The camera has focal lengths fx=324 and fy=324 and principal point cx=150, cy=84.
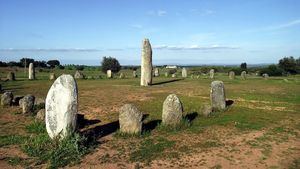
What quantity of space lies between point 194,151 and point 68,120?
18.1ft

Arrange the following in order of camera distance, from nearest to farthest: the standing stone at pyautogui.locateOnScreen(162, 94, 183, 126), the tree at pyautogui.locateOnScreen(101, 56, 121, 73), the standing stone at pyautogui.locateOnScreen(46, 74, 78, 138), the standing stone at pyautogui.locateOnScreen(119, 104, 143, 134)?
the standing stone at pyautogui.locateOnScreen(46, 74, 78, 138), the standing stone at pyautogui.locateOnScreen(119, 104, 143, 134), the standing stone at pyautogui.locateOnScreen(162, 94, 183, 126), the tree at pyautogui.locateOnScreen(101, 56, 121, 73)

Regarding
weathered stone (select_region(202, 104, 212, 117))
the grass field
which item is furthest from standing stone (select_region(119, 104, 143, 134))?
weathered stone (select_region(202, 104, 212, 117))

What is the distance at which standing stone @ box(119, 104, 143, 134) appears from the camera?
15.3 m

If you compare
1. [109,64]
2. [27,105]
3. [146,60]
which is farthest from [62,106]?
[109,64]

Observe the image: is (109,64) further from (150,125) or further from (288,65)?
(150,125)

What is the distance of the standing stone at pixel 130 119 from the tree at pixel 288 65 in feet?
223

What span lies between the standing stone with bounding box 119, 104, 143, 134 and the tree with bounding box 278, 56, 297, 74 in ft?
223

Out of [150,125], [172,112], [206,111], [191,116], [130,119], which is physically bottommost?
[150,125]

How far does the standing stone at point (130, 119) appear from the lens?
15336mm

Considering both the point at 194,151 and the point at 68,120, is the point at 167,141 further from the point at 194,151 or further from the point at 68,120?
the point at 68,120

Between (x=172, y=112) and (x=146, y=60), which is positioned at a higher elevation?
(x=146, y=60)

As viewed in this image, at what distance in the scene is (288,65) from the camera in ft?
247

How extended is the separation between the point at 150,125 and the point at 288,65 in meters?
66.3

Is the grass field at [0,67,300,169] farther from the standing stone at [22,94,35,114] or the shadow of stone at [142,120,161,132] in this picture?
the standing stone at [22,94,35,114]
